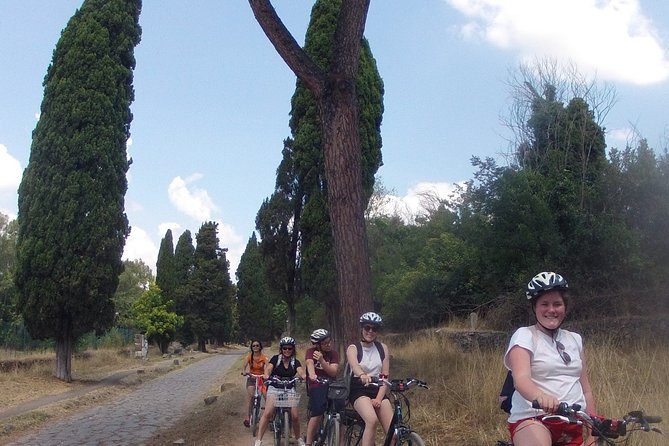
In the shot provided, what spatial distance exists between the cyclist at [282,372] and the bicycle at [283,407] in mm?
65

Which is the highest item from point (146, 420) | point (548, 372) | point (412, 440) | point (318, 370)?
point (548, 372)

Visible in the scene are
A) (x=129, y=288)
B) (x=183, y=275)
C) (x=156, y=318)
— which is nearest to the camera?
(x=156, y=318)

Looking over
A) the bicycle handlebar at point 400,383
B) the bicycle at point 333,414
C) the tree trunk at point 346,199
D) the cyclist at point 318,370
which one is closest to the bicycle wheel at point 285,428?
the cyclist at point 318,370

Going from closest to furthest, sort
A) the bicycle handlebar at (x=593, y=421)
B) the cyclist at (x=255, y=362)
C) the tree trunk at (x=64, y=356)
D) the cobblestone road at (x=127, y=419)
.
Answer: the bicycle handlebar at (x=593, y=421) < the cobblestone road at (x=127, y=419) < the cyclist at (x=255, y=362) < the tree trunk at (x=64, y=356)

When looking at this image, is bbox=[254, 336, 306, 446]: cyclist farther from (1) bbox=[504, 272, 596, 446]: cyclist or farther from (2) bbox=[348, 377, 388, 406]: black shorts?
(1) bbox=[504, 272, 596, 446]: cyclist

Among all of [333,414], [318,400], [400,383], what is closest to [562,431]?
[400,383]

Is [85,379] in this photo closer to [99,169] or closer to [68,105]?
[99,169]

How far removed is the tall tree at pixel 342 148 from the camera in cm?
1015

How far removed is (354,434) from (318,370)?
4.55ft

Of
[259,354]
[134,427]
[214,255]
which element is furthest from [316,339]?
[214,255]

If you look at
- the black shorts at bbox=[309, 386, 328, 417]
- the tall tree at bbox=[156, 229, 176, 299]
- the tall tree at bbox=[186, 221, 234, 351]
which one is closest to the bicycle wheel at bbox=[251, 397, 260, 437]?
the black shorts at bbox=[309, 386, 328, 417]

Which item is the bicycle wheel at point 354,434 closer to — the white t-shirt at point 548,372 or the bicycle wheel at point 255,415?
the white t-shirt at point 548,372

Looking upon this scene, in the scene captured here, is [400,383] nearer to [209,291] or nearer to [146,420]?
[146,420]

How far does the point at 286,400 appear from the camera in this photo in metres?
10.2
